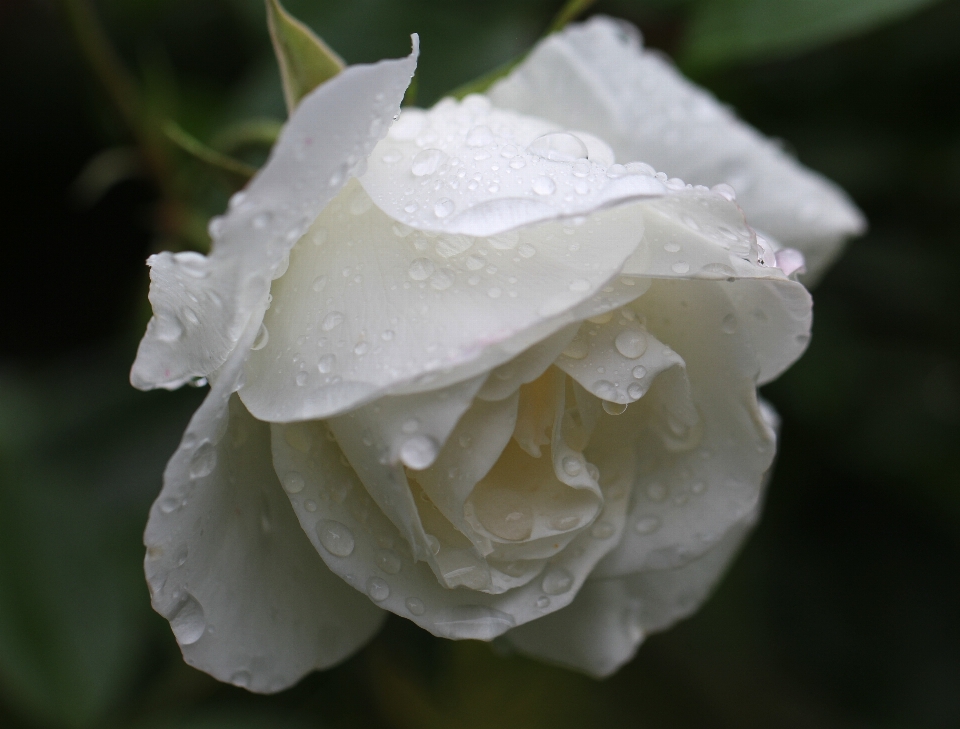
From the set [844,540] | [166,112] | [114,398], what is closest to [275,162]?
[166,112]

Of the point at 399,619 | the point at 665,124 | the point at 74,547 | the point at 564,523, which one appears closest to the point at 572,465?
the point at 564,523

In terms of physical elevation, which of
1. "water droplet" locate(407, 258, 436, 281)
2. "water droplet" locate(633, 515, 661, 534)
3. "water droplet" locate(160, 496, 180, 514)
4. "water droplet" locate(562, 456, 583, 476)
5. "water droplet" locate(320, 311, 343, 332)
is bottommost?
"water droplet" locate(633, 515, 661, 534)

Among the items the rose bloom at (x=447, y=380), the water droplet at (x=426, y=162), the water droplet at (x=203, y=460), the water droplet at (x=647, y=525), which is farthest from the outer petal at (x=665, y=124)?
the water droplet at (x=203, y=460)

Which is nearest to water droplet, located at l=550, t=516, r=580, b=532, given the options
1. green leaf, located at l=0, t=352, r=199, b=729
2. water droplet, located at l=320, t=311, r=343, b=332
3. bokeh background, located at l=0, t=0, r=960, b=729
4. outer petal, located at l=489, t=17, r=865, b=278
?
water droplet, located at l=320, t=311, r=343, b=332

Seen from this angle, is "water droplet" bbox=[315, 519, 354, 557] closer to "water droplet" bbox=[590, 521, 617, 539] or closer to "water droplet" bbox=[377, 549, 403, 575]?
"water droplet" bbox=[377, 549, 403, 575]

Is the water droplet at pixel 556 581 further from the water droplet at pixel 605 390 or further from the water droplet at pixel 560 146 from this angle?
the water droplet at pixel 560 146

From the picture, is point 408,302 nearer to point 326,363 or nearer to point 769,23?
point 326,363
